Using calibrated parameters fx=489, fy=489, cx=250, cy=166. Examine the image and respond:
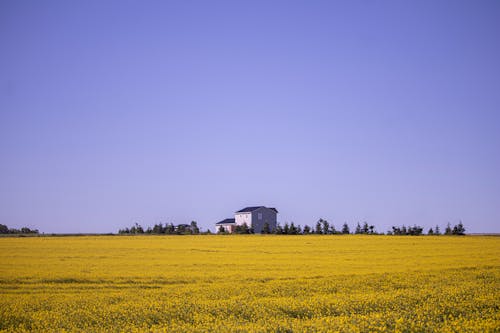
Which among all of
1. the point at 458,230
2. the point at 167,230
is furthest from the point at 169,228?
the point at 458,230

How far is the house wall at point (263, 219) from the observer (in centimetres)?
8775

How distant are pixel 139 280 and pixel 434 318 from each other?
15944 millimetres

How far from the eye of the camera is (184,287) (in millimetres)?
23000

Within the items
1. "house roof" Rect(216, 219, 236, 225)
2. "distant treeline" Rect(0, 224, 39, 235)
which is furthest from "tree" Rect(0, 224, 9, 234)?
"house roof" Rect(216, 219, 236, 225)

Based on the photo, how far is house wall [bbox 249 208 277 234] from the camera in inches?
3455

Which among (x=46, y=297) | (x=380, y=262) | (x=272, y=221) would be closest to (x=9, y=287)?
(x=46, y=297)

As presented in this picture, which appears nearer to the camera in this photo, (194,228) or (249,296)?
(249,296)

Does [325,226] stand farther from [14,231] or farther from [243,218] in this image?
[14,231]

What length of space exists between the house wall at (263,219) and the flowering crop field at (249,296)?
53183 millimetres

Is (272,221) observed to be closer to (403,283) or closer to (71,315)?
(403,283)

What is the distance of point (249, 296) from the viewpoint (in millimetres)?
19422

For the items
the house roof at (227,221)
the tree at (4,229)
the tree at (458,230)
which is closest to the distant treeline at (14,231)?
the tree at (4,229)

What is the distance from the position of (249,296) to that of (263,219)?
69.9 m

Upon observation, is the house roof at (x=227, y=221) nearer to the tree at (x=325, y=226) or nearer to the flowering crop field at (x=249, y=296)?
the tree at (x=325, y=226)
